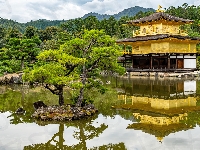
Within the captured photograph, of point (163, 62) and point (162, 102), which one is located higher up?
point (163, 62)

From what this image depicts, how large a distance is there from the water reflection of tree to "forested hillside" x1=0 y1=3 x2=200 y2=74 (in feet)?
22.7

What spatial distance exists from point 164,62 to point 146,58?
8.62 ft

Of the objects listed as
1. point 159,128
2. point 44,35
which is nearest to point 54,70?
point 159,128

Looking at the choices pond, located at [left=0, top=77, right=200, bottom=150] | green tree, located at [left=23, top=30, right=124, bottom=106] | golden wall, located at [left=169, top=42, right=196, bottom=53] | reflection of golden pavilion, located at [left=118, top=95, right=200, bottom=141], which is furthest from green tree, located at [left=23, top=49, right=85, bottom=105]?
golden wall, located at [left=169, top=42, right=196, bottom=53]

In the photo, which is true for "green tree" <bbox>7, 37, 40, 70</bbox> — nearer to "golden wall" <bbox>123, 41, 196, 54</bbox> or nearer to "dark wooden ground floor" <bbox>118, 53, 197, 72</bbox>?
"dark wooden ground floor" <bbox>118, 53, 197, 72</bbox>

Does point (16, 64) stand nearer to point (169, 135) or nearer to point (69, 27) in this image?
point (169, 135)

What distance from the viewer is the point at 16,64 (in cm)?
3569

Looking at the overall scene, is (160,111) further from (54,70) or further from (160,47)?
(160,47)

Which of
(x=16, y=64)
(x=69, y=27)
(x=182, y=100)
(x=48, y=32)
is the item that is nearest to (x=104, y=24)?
(x=48, y=32)

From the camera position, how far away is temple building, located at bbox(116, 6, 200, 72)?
123 ft

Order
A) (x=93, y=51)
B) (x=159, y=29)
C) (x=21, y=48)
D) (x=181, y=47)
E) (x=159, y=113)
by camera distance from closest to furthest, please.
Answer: (x=93, y=51), (x=159, y=113), (x=21, y=48), (x=181, y=47), (x=159, y=29)

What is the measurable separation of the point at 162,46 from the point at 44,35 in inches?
1627

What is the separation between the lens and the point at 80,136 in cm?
1076

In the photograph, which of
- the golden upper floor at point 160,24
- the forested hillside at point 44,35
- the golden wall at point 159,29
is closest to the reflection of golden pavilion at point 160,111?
the forested hillside at point 44,35
